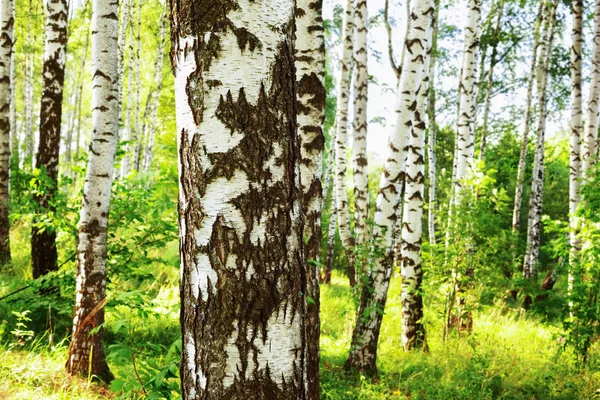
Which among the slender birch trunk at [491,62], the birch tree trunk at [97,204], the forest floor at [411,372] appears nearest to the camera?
the forest floor at [411,372]

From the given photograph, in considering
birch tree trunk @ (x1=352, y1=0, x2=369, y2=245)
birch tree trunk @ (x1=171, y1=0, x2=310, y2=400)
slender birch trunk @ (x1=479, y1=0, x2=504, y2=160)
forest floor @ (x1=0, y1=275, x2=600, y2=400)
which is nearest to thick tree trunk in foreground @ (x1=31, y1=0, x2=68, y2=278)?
forest floor @ (x1=0, y1=275, x2=600, y2=400)

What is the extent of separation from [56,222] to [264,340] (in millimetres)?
3690

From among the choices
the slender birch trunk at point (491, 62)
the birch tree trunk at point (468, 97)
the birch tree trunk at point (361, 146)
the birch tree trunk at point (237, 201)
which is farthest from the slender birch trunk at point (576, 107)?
the birch tree trunk at point (237, 201)

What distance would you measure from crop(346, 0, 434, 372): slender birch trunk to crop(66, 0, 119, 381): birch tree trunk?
2642mm

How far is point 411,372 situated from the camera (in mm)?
5047

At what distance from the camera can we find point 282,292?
129 cm

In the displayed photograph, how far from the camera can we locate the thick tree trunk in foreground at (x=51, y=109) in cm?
558

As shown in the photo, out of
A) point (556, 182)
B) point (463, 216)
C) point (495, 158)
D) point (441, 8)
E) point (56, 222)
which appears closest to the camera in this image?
point (56, 222)

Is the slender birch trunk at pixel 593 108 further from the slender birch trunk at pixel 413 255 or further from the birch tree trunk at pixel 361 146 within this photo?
the birch tree trunk at pixel 361 146

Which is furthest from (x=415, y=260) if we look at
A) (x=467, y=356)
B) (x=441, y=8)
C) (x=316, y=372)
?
(x=441, y=8)

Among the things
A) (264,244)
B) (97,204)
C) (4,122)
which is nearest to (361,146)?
(4,122)

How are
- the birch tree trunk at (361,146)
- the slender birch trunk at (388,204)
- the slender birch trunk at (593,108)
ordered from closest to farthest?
the slender birch trunk at (388,204) < the slender birch trunk at (593,108) < the birch tree trunk at (361,146)

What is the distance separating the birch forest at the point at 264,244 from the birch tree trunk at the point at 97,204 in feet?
0.04

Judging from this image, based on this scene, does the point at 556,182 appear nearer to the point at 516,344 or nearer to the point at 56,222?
the point at 516,344
